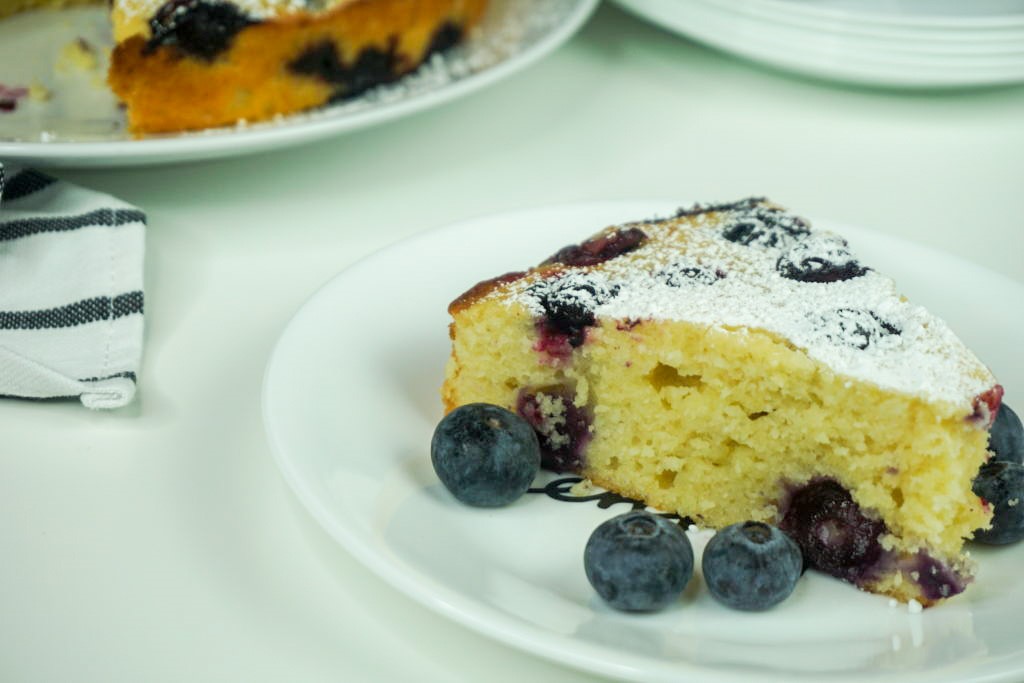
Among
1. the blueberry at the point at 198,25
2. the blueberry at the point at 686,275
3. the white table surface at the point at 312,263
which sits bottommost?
the white table surface at the point at 312,263

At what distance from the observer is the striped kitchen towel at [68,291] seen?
55.8 inches

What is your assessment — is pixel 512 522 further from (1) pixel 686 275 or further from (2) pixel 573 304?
(1) pixel 686 275

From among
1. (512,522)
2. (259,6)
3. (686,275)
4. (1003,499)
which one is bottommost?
(512,522)

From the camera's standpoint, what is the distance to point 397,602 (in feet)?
3.91

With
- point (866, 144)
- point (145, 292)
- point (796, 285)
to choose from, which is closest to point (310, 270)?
point (145, 292)

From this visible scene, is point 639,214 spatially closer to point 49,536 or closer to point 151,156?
point 151,156

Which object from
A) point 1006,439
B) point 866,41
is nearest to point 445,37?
point 866,41

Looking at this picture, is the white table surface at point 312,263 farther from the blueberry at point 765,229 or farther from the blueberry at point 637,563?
the blueberry at point 765,229

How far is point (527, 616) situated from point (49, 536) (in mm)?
541

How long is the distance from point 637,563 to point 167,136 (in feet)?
3.68

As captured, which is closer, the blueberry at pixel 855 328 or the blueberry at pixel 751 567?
the blueberry at pixel 751 567

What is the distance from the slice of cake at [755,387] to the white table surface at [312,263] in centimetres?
27

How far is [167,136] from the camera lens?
1.83 metres

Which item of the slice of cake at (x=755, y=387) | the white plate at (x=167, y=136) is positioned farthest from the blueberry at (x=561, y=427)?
the white plate at (x=167, y=136)
